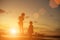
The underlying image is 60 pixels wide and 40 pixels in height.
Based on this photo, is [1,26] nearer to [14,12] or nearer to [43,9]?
[14,12]

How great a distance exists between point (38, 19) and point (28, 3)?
0.91 ft

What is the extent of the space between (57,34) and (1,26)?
2.64ft

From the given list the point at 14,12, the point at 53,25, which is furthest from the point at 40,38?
the point at 14,12

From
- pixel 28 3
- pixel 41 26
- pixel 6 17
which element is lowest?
pixel 41 26

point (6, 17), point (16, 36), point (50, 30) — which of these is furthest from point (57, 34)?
point (6, 17)

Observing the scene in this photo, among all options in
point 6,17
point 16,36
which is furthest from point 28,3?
point 16,36

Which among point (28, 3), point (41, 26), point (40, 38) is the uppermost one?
point (28, 3)

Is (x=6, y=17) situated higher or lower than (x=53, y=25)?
higher

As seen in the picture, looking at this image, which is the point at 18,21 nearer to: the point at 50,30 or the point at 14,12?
the point at 14,12

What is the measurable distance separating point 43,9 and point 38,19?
6.3 inches

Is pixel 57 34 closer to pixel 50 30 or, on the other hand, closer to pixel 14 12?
pixel 50 30

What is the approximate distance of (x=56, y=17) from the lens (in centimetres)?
204

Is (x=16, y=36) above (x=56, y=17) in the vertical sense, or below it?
below

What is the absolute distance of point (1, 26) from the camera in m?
2.06
